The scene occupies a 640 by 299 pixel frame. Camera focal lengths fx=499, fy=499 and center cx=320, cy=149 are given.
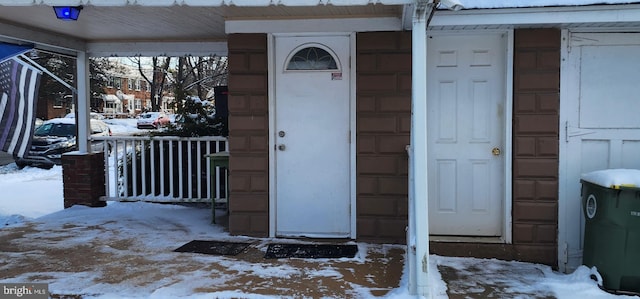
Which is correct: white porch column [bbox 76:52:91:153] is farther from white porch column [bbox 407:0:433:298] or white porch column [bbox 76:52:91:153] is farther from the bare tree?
the bare tree

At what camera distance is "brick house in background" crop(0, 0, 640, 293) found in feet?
16.3

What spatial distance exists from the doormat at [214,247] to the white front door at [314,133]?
0.66 metres

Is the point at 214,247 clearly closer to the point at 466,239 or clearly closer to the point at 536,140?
the point at 466,239

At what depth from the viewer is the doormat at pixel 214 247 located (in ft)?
16.6

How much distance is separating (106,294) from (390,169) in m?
2.95

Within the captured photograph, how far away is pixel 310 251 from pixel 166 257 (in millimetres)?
1418

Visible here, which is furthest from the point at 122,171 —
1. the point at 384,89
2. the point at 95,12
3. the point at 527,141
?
the point at 527,141

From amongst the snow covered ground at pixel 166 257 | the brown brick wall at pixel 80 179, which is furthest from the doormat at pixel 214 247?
the brown brick wall at pixel 80 179

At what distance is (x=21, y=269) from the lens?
4508mm

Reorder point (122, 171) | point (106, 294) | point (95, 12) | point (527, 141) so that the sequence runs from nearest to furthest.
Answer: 1. point (106, 294)
2. point (527, 141)
3. point (95, 12)
4. point (122, 171)

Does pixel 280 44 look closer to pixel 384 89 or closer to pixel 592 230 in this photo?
pixel 384 89

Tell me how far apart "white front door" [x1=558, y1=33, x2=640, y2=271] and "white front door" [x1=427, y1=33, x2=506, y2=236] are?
0.62m

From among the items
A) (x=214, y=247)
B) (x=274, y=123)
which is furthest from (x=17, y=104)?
(x=274, y=123)

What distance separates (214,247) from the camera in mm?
5211
